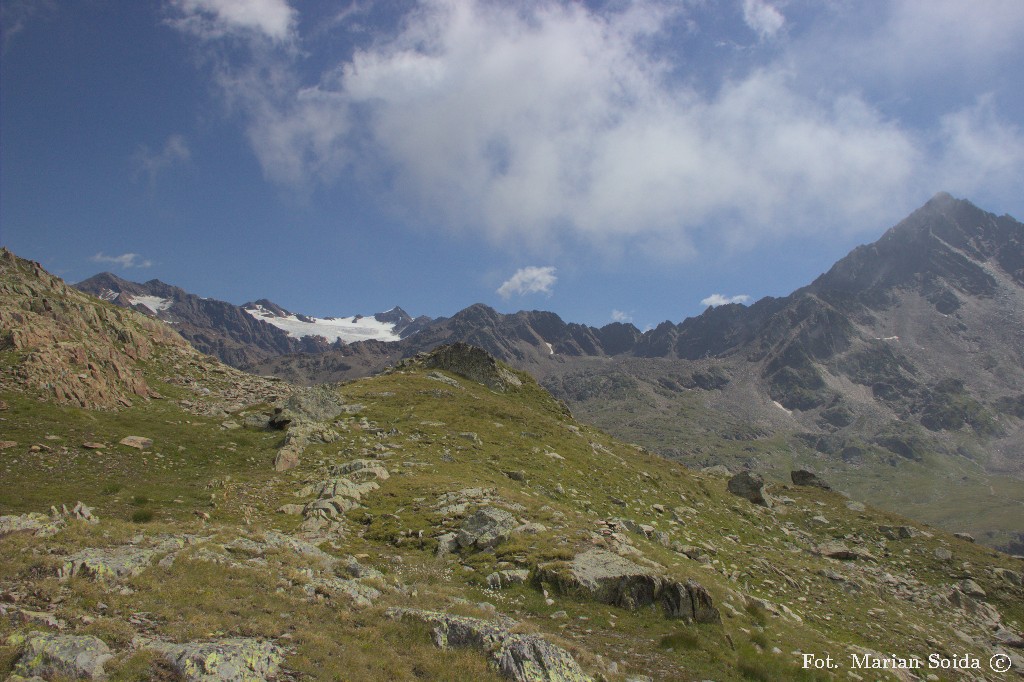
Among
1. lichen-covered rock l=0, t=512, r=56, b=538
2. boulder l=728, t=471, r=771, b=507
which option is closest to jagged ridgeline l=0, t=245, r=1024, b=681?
lichen-covered rock l=0, t=512, r=56, b=538

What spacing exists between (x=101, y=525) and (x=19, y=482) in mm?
10998

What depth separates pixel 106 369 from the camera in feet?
134

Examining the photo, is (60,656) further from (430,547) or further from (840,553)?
(840,553)

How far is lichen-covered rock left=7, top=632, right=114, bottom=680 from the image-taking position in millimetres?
9523

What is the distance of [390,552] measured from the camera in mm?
22906

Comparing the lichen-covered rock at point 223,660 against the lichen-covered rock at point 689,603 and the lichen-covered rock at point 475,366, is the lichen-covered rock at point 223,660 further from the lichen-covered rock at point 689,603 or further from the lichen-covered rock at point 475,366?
the lichen-covered rock at point 475,366

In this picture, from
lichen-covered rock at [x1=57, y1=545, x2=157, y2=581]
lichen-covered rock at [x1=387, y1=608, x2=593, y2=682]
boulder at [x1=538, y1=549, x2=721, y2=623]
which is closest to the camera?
lichen-covered rock at [x1=387, y1=608, x2=593, y2=682]

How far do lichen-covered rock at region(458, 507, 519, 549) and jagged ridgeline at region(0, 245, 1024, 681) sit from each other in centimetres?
14

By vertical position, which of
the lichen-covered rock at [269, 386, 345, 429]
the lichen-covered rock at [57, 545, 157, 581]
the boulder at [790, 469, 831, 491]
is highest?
the lichen-covered rock at [269, 386, 345, 429]

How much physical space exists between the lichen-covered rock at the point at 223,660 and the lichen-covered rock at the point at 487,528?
38.6ft

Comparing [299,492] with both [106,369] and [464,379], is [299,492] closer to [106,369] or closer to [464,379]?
[106,369]

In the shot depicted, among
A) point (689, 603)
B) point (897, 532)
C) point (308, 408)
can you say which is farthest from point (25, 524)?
point (897, 532)

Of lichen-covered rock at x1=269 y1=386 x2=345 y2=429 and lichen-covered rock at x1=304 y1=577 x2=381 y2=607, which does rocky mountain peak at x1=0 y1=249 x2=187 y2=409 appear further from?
lichen-covered rock at x1=304 y1=577 x2=381 y2=607

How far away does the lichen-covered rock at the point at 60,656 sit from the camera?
9.52m
